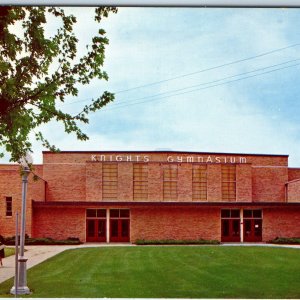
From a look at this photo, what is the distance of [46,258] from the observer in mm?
10242

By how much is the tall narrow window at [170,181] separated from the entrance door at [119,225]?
2249mm

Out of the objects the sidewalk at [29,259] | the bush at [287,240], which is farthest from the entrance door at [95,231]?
the sidewalk at [29,259]

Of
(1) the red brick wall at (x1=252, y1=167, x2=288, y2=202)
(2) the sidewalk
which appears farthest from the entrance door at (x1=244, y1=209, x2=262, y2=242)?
(2) the sidewalk

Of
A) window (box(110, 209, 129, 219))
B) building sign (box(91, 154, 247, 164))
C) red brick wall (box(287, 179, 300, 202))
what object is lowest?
window (box(110, 209, 129, 219))

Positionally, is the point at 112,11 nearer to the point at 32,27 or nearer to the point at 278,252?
the point at 32,27

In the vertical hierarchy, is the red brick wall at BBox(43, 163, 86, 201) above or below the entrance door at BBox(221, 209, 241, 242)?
above

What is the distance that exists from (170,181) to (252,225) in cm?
671

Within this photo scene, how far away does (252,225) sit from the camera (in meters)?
18.2

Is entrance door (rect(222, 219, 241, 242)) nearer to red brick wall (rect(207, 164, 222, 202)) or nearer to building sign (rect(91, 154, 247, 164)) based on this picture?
building sign (rect(91, 154, 247, 164))

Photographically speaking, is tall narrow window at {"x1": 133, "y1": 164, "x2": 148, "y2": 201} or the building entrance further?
tall narrow window at {"x1": 133, "y1": 164, "x2": 148, "y2": 201}

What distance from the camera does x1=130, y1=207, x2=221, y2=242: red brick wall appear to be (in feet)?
56.7

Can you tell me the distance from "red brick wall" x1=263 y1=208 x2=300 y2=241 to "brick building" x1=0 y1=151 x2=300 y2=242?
1.2 inches

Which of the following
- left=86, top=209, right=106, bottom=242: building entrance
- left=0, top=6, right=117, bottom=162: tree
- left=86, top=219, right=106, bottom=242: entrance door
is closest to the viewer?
left=0, top=6, right=117, bottom=162: tree

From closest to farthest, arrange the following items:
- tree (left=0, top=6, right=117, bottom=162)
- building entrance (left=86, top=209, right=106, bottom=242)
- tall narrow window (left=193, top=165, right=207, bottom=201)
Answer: tree (left=0, top=6, right=117, bottom=162) < building entrance (left=86, top=209, right=106, bottom=242) < tall narrow window (left=193, top=165, right=207, bottom=201)
